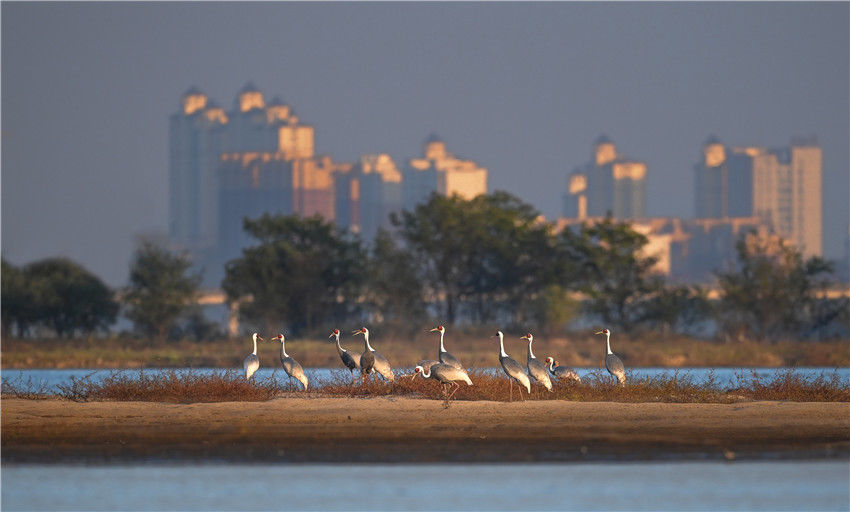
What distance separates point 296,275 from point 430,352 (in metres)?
13.4

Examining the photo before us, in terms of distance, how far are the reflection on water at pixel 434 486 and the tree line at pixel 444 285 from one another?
1984 inches

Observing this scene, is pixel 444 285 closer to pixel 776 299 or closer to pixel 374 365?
pixel 776 299

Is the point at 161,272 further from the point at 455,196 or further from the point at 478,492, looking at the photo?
the point at 478,492

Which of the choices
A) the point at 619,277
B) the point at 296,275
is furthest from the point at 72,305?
the point at 619,277

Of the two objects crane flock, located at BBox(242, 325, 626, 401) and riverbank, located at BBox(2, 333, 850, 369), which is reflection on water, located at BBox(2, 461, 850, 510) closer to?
crane flock, located at BBox(242, 325, 626, 401)

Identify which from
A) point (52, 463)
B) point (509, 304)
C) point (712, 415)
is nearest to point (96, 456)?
point (52, 463)

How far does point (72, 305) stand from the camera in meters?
73.6

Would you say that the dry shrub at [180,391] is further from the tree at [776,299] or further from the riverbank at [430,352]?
the tree at [776,299]

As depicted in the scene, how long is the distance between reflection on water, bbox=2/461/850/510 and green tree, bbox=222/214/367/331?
52.6 m

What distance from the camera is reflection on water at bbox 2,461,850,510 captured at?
19.9 meters

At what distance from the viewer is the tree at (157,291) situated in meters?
71.2

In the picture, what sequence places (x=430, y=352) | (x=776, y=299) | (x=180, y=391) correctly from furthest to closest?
(x=776, y=299), (x=430, y=352), (x=180, y=391)

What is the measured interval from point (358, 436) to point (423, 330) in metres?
49.0

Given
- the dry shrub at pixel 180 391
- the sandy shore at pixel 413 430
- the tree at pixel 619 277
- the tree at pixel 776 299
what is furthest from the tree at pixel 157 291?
the sandy shore at pixel 413 430
